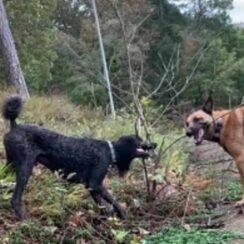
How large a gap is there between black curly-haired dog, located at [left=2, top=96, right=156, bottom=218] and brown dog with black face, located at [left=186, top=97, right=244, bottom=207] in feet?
2.80

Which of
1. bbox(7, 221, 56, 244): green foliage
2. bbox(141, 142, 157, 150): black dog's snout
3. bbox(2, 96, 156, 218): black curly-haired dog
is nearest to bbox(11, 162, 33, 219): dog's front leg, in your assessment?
bbox(2, 96, 156, 218): black curly-haired dog

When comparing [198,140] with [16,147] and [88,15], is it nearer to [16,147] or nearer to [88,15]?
[16,147]

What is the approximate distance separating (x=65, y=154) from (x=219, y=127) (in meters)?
2.02

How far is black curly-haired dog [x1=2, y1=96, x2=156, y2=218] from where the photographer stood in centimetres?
618

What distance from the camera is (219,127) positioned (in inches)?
296

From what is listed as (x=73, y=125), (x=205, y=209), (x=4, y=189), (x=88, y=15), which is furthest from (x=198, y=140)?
(x=88, y=15)

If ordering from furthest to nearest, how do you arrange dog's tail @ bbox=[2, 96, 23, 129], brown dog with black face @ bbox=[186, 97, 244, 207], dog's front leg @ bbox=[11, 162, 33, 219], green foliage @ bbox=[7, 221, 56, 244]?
brown dog with black face @ bbox=[186, 97, 244, 207] → dog's tail @ bbox=[2, 96, 23, 129] → dog's front leg @ bbox=[11, 162, 33, 219] → green foliage @ bbox=[7, 221, 56, 244]

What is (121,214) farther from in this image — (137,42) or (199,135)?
(137,42)

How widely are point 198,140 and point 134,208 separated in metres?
1.15

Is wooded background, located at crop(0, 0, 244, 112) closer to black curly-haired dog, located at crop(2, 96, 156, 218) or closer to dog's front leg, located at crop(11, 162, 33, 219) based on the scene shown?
black curly-haired dog, located at crop(2, 96, 156, 218)

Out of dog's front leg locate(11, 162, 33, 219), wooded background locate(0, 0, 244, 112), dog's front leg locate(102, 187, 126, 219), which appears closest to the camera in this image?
dog's front leg locate(11, 162, 33, 219)

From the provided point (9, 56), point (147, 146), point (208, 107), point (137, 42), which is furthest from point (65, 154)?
point (137, 42)

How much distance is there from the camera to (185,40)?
32.4 m

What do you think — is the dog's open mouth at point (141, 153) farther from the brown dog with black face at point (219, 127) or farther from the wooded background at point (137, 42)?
the wooded background at point (137, 42)
